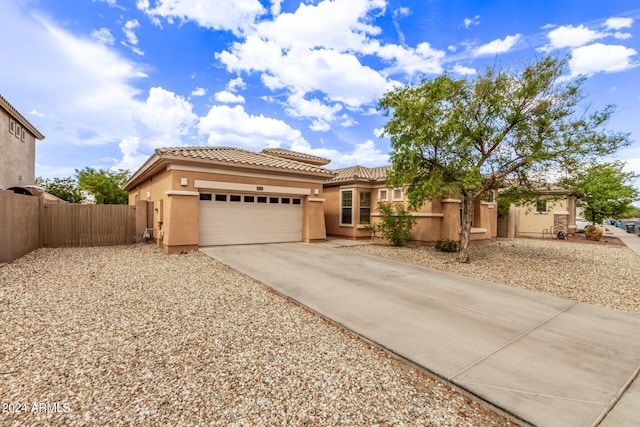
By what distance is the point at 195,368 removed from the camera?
3.14 m

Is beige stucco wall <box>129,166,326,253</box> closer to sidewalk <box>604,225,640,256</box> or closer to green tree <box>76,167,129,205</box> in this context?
sidewalk <box>604,225,640,256</box>

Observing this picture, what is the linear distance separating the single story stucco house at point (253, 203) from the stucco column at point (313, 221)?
0.16 ft

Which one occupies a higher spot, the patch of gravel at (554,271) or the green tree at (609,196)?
the green tree at (609,196)

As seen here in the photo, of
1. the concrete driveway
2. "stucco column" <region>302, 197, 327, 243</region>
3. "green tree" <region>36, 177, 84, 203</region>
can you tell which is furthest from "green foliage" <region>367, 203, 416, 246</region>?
"green tree" <region>36, 177, 84, 203</region>

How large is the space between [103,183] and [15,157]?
52.5 feet

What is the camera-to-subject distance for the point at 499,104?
28.3 ft

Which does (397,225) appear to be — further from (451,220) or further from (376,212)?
(451,220)

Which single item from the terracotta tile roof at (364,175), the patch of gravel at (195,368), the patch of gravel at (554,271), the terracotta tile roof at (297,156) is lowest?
the patch of gravel at (554,271)

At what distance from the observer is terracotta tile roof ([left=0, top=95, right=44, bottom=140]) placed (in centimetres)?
1249

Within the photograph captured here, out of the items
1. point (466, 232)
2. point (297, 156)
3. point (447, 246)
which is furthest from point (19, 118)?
point (447, 246)

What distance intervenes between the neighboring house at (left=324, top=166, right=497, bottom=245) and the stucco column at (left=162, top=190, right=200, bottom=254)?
7994 millimetres

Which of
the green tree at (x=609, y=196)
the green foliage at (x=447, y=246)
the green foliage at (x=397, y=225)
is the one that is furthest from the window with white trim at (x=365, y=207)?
the green tree at (x=609, y=196)

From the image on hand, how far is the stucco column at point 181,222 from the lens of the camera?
401 inches

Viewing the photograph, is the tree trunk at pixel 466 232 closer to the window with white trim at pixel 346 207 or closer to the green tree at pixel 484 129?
the green tree at pixel 484 129
